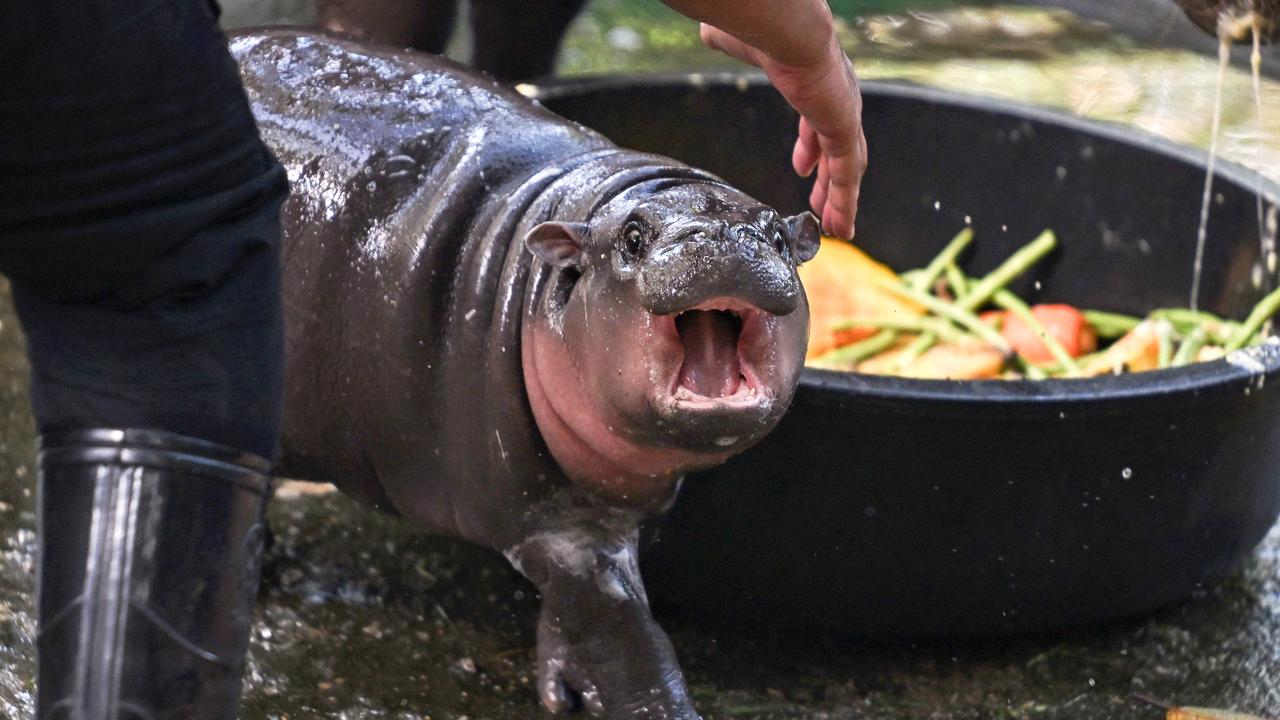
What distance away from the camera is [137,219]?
1243 millimetres

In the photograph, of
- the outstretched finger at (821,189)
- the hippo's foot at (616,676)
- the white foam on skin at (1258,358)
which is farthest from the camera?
the white foam on skin at (1258,358)

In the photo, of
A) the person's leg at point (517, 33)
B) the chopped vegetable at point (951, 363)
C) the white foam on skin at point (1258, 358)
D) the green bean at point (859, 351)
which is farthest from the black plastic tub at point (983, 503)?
the person's leg at point (517, 33)

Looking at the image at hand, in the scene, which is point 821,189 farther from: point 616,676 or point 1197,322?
point 1197,322

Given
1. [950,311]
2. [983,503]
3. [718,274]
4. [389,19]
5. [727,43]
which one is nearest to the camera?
[718,274]

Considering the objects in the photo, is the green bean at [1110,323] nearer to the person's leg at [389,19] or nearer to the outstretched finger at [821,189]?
the outstretched finger at [821,189]

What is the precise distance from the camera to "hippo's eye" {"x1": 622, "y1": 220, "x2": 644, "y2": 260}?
1719 millimetres

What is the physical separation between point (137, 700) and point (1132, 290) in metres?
2.19

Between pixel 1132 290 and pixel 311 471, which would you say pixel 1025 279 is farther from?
pixel 311 471

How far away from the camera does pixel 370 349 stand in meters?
2.04

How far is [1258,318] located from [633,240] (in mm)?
1355

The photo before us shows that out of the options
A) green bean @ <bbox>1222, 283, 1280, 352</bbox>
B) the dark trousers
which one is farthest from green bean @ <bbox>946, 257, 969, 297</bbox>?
the dark trousers

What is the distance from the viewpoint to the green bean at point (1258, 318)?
2.65 metres

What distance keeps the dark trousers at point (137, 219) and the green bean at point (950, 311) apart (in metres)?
1.75

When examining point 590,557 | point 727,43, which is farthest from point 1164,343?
point 590,557
